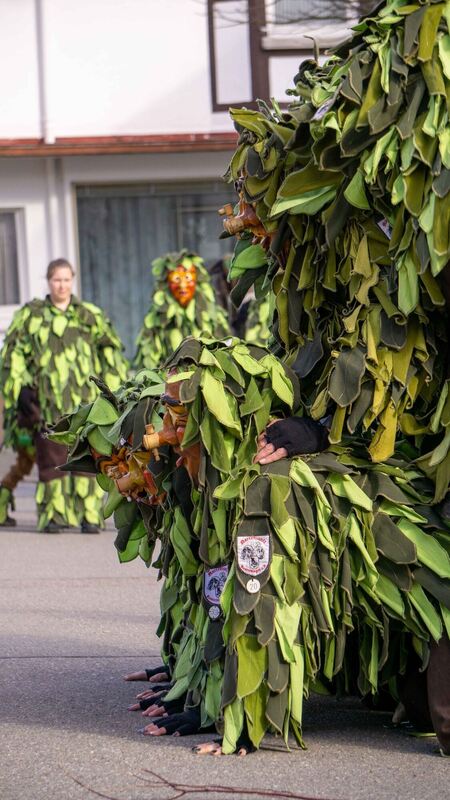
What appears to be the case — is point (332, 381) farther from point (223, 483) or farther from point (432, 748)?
point (432, 748)

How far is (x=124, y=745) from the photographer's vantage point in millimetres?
4789

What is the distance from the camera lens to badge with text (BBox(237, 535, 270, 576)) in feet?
15.1

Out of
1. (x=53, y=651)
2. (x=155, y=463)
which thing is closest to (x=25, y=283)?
(x=53, y=651)

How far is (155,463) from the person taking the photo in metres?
5.05

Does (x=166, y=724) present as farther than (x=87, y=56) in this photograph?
No

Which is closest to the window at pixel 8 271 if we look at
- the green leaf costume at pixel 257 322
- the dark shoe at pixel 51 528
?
the green leaf costume at pixel 257 322

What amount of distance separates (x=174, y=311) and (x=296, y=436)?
729cm

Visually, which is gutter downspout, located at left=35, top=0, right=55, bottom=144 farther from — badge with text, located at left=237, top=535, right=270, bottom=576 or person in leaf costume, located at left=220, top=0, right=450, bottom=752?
badge with text, located at left=237, top=535, right=270, bottom=576

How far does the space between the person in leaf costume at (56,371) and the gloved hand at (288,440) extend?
6185mm

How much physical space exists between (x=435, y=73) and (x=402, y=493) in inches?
48.0

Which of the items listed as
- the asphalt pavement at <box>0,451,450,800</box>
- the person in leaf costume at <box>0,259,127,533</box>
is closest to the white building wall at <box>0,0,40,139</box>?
the person in leaf costume at <box>0,259,127,533</box>

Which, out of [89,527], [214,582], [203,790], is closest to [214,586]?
[214,582]

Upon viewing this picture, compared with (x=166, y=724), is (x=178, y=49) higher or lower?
higher

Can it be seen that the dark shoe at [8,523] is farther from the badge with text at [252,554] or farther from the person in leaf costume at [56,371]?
the badge with text at [252,554]
